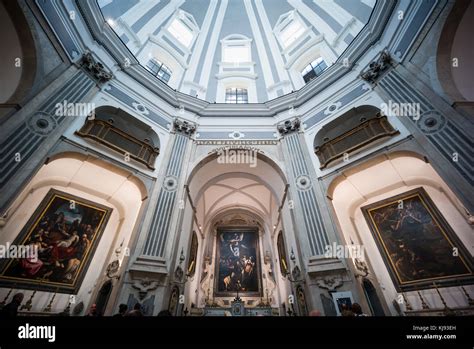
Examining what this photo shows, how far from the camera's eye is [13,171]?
4883 mm

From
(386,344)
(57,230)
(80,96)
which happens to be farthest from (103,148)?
(386,344)

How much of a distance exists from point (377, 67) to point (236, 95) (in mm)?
7974

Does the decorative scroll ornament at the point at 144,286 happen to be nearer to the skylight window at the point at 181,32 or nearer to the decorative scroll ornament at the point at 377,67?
the decorative scroll ornament at the point at 377,67

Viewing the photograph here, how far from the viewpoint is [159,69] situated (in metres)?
12.2

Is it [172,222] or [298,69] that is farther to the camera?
[298,69]

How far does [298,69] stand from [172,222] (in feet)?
39.2

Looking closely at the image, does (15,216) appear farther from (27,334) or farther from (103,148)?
(27,334)

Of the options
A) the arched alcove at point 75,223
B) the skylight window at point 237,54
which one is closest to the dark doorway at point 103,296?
the arched alcove at point 75,223

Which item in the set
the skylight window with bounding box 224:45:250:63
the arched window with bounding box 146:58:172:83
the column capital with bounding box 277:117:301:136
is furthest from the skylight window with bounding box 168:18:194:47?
the column capital with bounding box 277:117:301:136

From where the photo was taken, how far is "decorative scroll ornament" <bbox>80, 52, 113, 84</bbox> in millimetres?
7404

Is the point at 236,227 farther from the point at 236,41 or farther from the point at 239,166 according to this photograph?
the point at 236,41

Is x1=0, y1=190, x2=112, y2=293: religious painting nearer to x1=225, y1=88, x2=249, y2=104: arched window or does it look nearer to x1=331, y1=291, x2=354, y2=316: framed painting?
x1=331, y1=291, x2=354, y2=316: framed painting

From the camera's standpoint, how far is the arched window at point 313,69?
38.6 ft

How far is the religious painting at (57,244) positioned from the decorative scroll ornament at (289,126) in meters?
8.85
